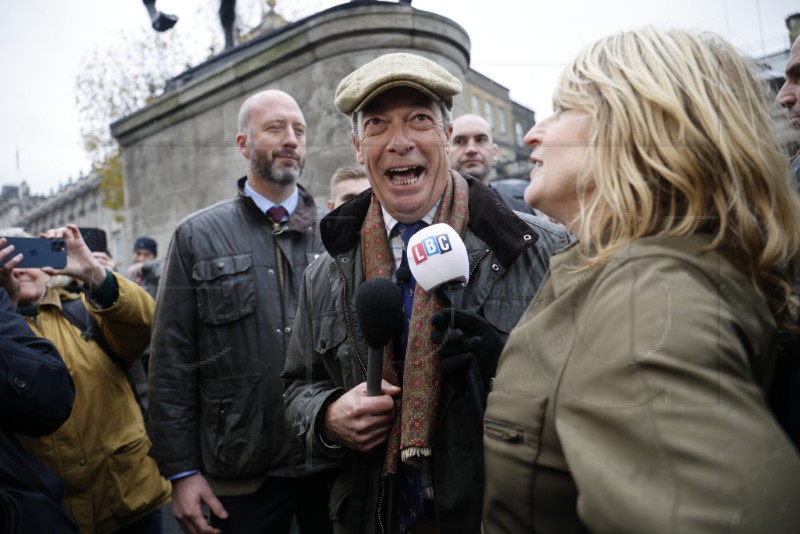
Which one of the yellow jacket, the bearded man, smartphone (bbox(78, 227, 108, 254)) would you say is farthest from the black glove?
smartphone (bbox(78, 227, 108, 254))

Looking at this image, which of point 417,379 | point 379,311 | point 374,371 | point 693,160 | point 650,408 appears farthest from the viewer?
point 417,379

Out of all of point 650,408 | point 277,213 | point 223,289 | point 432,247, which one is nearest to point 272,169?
point 277,213

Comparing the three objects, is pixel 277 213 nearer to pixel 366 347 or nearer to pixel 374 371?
pixel 366 347

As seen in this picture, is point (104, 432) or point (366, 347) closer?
point (366, 347)

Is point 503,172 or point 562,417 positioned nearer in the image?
point 562,417

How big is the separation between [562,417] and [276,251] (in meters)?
2.31

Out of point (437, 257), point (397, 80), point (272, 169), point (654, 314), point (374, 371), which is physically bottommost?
point (374, 371)

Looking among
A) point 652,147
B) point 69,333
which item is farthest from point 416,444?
point 69,333

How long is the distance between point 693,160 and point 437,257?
2.51ft

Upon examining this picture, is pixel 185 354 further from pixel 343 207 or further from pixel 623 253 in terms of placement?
pixel 623 253

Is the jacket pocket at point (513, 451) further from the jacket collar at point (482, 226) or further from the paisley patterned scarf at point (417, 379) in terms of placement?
the jacket collar at point (482, 226)

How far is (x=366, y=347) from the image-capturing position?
7.04 feet

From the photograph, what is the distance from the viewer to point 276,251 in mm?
3205

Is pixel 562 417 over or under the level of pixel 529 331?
under
